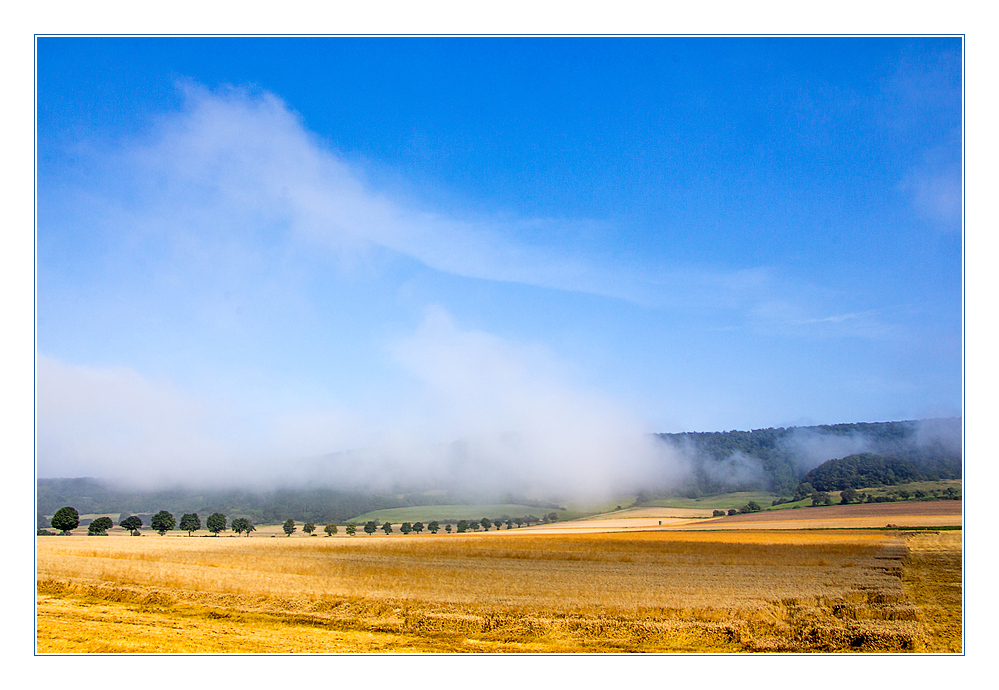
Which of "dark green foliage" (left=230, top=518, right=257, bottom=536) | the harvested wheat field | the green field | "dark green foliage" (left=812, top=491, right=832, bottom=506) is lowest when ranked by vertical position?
"dark green foliage" (left=230, top=518, right=257, bottom=536)

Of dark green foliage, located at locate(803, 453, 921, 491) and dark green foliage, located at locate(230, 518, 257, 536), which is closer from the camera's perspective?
dark green foliage, located at locate(803, 453, 921, 491)

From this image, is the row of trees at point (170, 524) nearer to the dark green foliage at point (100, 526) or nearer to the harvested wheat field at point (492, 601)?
the dark green foliage at point (100, 526)

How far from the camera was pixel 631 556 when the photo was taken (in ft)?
85.5

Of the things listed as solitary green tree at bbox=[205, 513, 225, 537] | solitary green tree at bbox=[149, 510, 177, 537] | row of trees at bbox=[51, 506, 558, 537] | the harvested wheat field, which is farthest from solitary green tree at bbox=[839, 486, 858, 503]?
solitary green tree at bbox=[149, 510, 177, 537]

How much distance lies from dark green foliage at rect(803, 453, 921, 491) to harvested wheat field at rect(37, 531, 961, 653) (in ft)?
116

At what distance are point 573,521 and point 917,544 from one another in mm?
38906

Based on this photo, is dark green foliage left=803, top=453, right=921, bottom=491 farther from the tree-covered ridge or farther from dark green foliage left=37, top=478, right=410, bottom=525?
dark green foliage left=37, top=478, right=410, bottom=525

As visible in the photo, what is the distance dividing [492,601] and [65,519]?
40272 mm

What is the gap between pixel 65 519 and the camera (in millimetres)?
42562

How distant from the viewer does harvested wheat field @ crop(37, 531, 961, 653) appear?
1452 centimetres

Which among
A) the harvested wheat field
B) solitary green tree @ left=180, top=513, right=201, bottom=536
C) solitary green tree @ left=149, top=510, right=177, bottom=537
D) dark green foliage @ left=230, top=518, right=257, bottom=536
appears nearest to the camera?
the harvested wheat field

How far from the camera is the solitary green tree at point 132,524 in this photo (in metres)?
60.6

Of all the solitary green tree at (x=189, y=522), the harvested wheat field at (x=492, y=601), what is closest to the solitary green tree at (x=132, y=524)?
the solitary green tree at (x=189, y=522)

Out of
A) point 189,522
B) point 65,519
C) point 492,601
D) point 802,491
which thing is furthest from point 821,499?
point 189,522
